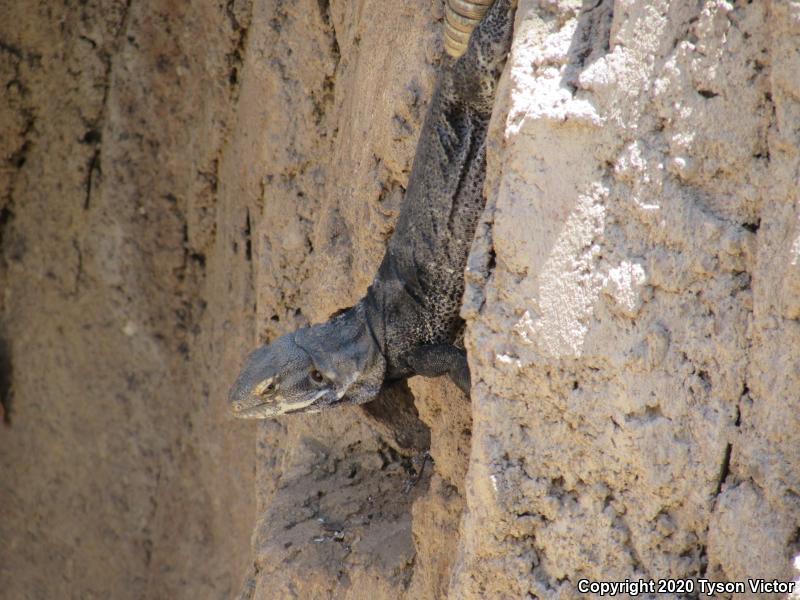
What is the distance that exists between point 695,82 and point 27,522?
17.4 ft

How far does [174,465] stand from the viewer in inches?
220

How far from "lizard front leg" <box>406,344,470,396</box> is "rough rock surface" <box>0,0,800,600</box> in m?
0.12

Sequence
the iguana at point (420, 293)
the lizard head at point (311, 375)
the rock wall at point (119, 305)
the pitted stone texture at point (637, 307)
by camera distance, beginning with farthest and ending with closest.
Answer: the rock wall at point (119, 305) < the lizard head at point (311, 375) < the iguana at point (420, 293) < the pitted stone texture at point (637, 307)

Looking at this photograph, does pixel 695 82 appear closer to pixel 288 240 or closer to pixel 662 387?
pixel 662 387

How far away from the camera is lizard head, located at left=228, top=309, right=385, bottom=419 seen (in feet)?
10.8

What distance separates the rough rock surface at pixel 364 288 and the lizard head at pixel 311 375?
0.71ft

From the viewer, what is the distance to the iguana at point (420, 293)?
2.88 metres

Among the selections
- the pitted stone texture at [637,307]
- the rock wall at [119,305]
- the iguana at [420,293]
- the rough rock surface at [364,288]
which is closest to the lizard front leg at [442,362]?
the iguana at [420,293]

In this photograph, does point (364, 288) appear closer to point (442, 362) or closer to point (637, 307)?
point (442, 362)

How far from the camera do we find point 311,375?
10.9 ft

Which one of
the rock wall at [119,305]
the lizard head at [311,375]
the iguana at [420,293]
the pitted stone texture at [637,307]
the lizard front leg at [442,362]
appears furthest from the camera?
the rock wall at [119,305]

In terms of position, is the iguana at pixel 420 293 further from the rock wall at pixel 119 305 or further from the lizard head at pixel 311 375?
the rock wall at pixel 119 305

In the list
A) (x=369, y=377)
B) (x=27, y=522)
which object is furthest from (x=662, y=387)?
(x=27, y=522)

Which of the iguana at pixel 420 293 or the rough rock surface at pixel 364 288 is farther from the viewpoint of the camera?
the iguana at pixel 420 293
